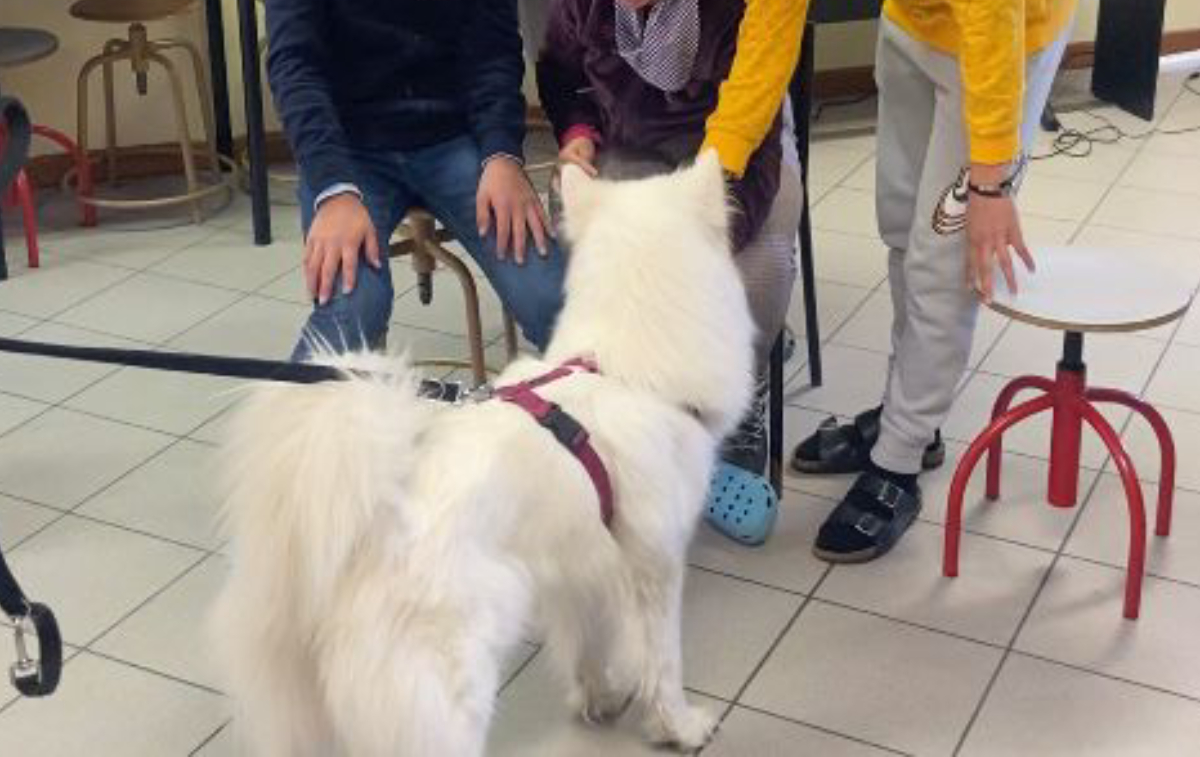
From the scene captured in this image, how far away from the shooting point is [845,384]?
2883 millimetres

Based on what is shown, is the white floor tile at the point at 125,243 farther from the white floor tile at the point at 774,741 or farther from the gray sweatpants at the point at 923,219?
the white floor tile at the point at 774,741

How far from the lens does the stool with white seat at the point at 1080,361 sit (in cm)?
199

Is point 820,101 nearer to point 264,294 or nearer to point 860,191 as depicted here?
point 860,191

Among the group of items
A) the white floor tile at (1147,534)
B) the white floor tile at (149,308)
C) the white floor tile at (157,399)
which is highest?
the white floor tile at (149,308)

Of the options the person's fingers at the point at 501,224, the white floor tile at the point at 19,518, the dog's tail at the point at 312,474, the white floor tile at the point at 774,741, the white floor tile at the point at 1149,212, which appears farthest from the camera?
the white floor tile at the point at 1149,212

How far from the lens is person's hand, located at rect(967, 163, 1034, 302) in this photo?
1956 mm

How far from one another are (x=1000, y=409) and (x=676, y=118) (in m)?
0.74

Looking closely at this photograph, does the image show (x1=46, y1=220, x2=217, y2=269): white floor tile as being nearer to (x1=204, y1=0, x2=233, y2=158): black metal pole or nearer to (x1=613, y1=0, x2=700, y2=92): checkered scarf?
(x1=204, y1=0, x2=233, y2=158): black metal pole

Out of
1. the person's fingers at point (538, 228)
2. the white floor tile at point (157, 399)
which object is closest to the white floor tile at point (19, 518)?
the white floor tile at point (157, 399)

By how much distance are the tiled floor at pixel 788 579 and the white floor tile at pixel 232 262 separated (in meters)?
0.07

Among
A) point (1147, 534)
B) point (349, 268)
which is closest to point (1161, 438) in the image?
point (1147, 534)

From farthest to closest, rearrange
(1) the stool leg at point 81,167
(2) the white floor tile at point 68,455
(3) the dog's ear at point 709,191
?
1. (1) the stool leg at point 81,167
2. (2) the white floor tile at point 68,455
3. (3) the dog's ear at point 709,191

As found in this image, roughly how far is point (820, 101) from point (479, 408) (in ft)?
11.6

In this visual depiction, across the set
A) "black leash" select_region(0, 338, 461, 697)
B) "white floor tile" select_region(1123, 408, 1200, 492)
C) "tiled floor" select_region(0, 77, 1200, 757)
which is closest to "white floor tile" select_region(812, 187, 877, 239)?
"tiled floor" select_region(0, 77, 1200, 757)
